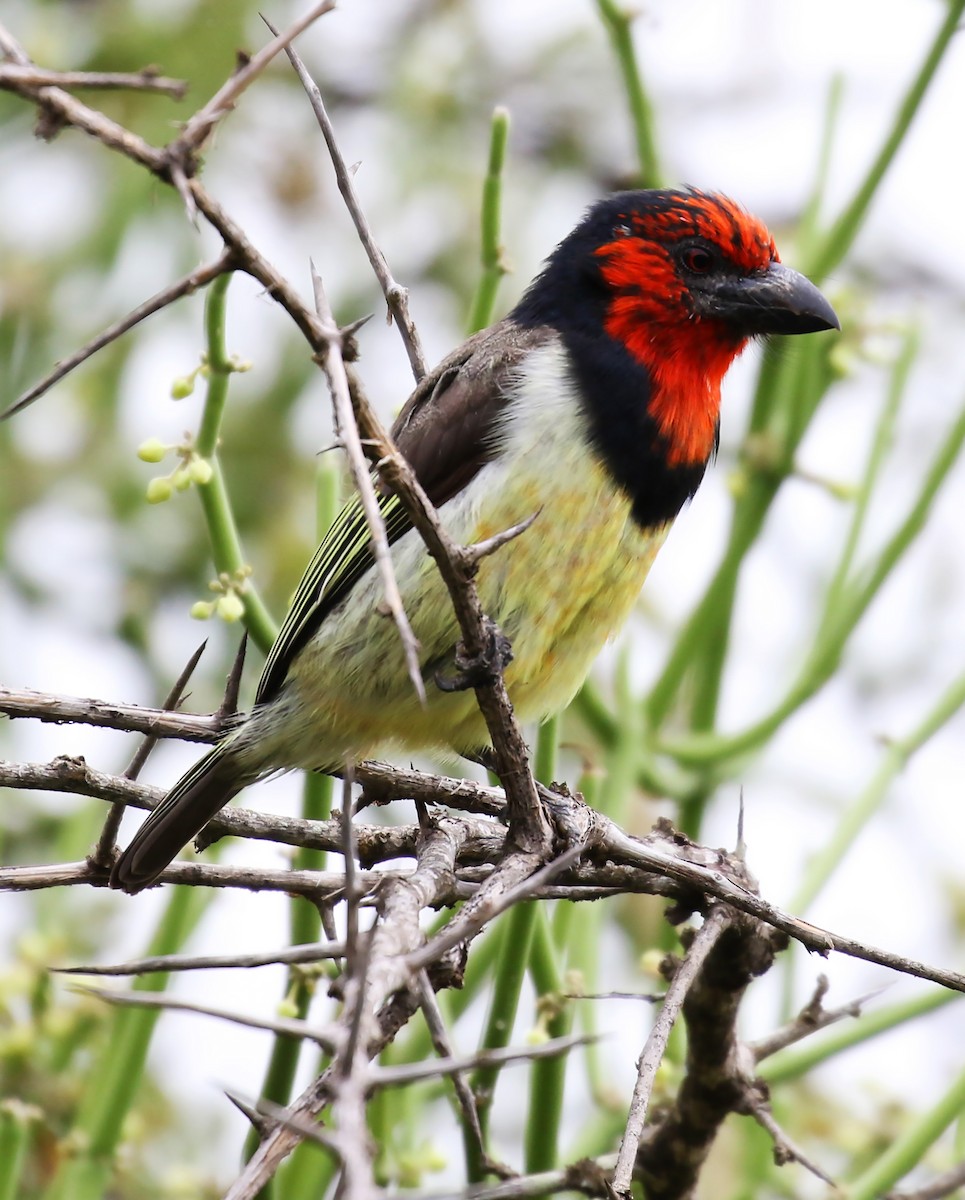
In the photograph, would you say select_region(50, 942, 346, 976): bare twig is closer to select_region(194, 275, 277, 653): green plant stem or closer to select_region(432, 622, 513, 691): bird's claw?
select_region(432, 622, 513, 691): bird's claw

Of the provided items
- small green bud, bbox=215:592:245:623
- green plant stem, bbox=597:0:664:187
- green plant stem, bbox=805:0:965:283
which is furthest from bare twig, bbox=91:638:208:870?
green plant stem, bbox=805:0:965:283

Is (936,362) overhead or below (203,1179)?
overhead

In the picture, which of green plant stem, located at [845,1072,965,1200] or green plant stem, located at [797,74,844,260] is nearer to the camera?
green plant stem, located at [845,1072,965,1200]

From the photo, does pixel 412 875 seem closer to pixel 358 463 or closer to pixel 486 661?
pixel 486 661

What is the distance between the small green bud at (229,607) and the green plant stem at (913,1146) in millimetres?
1440

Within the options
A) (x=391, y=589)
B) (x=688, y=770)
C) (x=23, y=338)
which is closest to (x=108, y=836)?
(x=391, y=589)

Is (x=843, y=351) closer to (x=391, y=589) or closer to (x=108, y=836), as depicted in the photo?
(x=108, y=836)

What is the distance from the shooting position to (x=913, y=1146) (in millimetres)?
2768

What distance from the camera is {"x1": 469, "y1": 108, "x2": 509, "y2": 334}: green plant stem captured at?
2.73 metres

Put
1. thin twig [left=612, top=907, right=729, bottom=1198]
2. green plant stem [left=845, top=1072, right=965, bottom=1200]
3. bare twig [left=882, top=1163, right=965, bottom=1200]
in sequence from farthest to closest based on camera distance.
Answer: green plant stem [left=845, top=1072, right=965, bottom=1200], bare twig [left=882, top=1163, right=965, bottom=1200], thin twig [left=612, top=907, right=729, bottom=1198]

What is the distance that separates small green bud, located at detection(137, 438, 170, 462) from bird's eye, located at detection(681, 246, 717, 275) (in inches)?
54.1

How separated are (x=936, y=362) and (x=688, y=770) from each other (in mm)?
3907

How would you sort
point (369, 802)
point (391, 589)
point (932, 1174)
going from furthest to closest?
→ 1. point (932, 1174)
2. point (369, 802)
3. point (391, 589)

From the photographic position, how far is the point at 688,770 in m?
3.48
